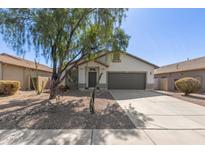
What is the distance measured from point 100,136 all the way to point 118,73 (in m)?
17.9

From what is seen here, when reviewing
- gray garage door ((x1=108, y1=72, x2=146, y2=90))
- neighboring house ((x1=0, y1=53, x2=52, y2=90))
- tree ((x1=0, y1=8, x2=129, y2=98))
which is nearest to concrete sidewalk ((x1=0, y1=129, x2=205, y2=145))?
tree ((x1=0, y1=8, x2=129, y2=98))

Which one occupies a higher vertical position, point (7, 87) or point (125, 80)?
point (125, 80)

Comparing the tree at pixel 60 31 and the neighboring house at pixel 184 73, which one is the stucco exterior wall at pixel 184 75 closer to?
the neighboring house at pixel 184 73

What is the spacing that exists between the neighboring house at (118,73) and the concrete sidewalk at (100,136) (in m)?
16.1

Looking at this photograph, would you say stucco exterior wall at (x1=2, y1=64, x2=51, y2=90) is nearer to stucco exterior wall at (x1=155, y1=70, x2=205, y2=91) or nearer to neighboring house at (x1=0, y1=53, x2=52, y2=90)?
neighboring house at (x1=0, y1=53, x2=52, y2=90)

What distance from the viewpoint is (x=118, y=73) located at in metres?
23.1

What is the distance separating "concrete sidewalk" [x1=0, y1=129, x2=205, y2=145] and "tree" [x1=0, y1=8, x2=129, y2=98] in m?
5.56

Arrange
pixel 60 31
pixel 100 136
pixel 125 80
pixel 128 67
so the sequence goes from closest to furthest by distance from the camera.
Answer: pixel 100 136, pixel 60 31, pixel 128 67, pixel 125 80

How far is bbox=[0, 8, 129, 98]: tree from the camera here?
30.6 ft

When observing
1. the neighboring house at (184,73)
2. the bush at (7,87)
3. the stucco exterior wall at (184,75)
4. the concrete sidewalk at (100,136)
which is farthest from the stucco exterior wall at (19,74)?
the stucco exterior wall at (184,75)

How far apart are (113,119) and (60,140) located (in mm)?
2905

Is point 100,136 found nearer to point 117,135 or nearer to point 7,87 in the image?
point 117,135

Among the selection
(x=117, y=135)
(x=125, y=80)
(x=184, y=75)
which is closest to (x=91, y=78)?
(x=125, y=80)

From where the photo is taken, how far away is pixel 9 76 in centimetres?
1902
